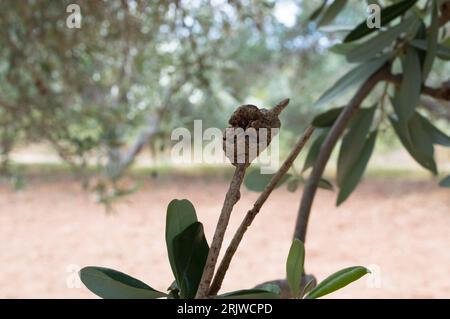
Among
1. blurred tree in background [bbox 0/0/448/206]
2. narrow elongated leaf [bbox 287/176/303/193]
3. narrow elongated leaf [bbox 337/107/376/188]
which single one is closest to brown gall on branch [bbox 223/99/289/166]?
narrow elongated leaf [bbox 287/176/303/193]

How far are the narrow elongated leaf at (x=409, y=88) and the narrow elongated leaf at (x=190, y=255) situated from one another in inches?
16.4

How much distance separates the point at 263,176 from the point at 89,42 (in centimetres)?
128

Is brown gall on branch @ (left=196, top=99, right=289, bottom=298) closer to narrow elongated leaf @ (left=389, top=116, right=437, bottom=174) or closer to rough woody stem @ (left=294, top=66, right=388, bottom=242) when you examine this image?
rough woody stem @ (left=294, top=66, right=388, bottom=242)

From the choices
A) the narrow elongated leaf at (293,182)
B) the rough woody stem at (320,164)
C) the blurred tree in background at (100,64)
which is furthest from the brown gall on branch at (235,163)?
the blurred tree in background at (100,64)

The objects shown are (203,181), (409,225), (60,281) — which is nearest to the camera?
(60,281)

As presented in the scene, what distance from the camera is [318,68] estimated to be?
575 centimetres

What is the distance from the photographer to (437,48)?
64 cm

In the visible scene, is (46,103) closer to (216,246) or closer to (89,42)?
(89,42)

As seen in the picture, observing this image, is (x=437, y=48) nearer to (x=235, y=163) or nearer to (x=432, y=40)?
(x=432, y=40)

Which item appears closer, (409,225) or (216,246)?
(216,246)

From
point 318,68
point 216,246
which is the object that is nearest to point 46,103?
point 216,246

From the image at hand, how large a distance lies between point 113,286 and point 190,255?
4 centimetres

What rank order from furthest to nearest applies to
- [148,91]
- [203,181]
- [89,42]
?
[203,181] < [148,91] < [89,42]

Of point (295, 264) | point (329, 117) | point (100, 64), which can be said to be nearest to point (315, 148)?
point (329, 117)
